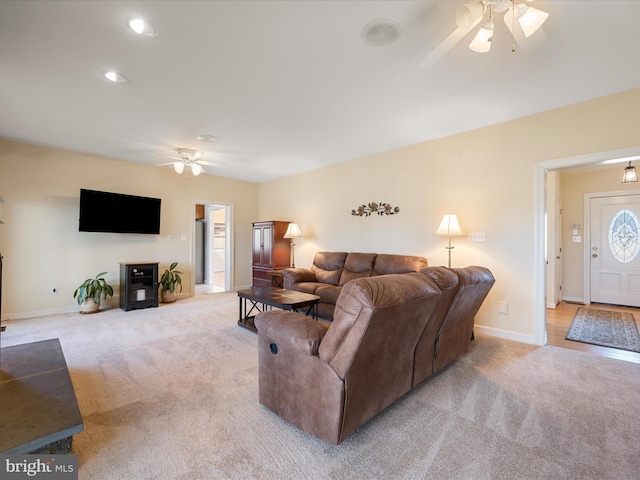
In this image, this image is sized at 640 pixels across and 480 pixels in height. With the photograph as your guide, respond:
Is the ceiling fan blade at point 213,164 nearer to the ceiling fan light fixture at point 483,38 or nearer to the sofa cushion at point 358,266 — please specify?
the sofa cushion at point 358,266

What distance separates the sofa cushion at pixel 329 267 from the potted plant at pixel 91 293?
11.5 ft

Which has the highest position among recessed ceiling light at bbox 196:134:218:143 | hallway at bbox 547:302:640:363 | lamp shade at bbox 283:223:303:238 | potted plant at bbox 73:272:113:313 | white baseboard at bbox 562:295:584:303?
recessed ceiling light at bbox 196:134:218:143

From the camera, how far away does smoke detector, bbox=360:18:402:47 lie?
191 centimetres

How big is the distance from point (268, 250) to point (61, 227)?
136 inches

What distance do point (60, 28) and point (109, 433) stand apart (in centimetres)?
274

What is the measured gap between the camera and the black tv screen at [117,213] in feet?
15.1

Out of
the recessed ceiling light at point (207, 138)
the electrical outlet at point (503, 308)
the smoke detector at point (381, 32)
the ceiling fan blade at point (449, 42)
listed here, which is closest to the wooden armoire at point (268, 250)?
the recessed ceiling light at point (207, 138)

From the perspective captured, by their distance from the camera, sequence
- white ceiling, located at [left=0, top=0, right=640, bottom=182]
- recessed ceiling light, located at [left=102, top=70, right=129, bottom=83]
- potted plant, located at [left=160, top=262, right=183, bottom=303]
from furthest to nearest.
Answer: potted plant, located at [left=160, top=262, right=183, bottom=303], recessed ceiling light, located at [left=102, top=70, right=129, bottom=83], white ceiling, located at [left=0, top=0, right=640, bottom=182]

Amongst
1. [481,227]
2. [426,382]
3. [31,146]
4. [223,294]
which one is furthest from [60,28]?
[223,294]

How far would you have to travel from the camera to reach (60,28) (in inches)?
77.5

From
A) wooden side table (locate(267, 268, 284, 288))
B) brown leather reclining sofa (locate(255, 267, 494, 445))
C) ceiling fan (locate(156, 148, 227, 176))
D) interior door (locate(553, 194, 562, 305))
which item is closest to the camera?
brown leather reclining sofa (locate(255, 267, 494, 445))

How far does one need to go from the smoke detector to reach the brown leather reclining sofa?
171 centimetres

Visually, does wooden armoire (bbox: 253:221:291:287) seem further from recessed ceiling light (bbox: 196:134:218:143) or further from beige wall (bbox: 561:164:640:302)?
beige wall (bbox: 561:164:640:302)

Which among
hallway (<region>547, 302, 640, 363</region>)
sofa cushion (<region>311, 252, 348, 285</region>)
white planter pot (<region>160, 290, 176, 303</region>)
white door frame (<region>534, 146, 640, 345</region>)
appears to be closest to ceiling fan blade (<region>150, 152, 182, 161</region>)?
white planter pot (<region>160, 290, 176, 303</region>)
